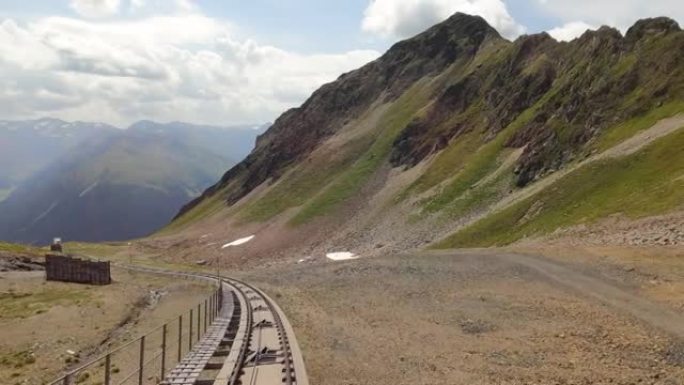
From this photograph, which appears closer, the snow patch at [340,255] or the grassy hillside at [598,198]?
the grassy hillside at [598,198]

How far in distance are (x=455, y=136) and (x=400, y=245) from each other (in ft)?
165

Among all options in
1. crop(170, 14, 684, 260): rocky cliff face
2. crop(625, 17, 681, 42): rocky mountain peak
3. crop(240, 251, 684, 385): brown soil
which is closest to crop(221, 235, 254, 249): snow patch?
crop(170, 14, 684, 260): rocky cliff face

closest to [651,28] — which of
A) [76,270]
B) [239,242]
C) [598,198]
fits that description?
[598,198]

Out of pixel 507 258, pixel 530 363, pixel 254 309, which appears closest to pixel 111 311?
pixel 254 309

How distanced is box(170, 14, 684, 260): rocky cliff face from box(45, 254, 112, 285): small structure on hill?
37.6 meters

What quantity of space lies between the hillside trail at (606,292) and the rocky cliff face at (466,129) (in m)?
14.5

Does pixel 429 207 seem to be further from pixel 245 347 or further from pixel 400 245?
pixel 245 347

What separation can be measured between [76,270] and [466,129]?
79.6 m

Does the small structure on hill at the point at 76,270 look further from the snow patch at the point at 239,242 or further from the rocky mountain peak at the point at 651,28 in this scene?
the rocky mountain peak at the point at 651,28

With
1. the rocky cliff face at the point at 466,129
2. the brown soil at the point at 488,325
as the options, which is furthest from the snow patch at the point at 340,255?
the brown soil at the point at 488,325

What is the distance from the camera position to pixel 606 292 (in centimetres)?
3794

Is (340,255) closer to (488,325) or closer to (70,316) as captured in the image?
(70,316)

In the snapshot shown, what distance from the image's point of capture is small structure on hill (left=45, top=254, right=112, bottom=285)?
87938 mm

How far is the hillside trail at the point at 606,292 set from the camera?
30.5m
